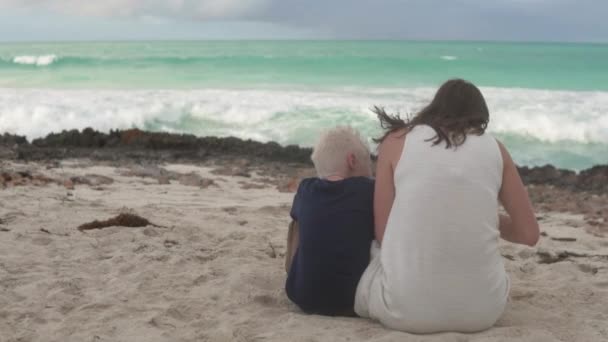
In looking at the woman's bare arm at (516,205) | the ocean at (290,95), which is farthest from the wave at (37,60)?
the woman's bare arm at (516,205)

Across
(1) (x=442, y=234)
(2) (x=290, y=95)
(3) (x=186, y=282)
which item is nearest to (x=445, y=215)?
(1) (x=442, y=234)

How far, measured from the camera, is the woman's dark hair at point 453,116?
2.83 metres

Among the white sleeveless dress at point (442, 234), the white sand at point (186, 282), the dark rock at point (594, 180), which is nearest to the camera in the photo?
the white sleeveless dress at point (442, 234)

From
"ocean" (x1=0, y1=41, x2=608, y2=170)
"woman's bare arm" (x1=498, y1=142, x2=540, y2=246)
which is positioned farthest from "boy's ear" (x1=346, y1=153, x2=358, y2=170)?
"ocean" (x1=0, y1=41, x2=608, y2=170)

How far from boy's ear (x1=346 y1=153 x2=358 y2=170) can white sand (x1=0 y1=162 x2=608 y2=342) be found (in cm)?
71

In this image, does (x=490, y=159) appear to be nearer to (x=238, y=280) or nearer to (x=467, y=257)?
(x=467, y=257)

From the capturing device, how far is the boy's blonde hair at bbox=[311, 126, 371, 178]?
3.16 meters

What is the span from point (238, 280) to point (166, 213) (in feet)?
6.68

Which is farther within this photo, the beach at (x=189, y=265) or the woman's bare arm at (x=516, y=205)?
the beach at (x=189, y=265)

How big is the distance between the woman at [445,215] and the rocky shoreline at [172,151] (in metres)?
6.44

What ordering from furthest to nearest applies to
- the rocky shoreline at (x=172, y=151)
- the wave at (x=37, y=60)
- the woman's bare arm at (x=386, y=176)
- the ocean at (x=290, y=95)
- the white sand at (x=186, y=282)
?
the wave at (x=37, y=60) < the ocean at (x=290, y=95) < the rocky shoreline at (x=172, y=151) < the white sand at (x=186, y=282) < the woman's bare arm at (x=386, y=176)

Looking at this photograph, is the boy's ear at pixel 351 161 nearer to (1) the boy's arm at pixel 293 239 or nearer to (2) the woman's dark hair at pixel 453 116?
(2) the woman's dark hair at pixel 453 116

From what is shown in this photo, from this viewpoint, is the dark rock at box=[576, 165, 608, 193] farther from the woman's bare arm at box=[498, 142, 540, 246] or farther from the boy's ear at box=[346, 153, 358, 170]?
the boy's ear at box=[346, 153, 358, 170]

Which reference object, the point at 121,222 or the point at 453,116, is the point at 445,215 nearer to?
the point at 453,116
